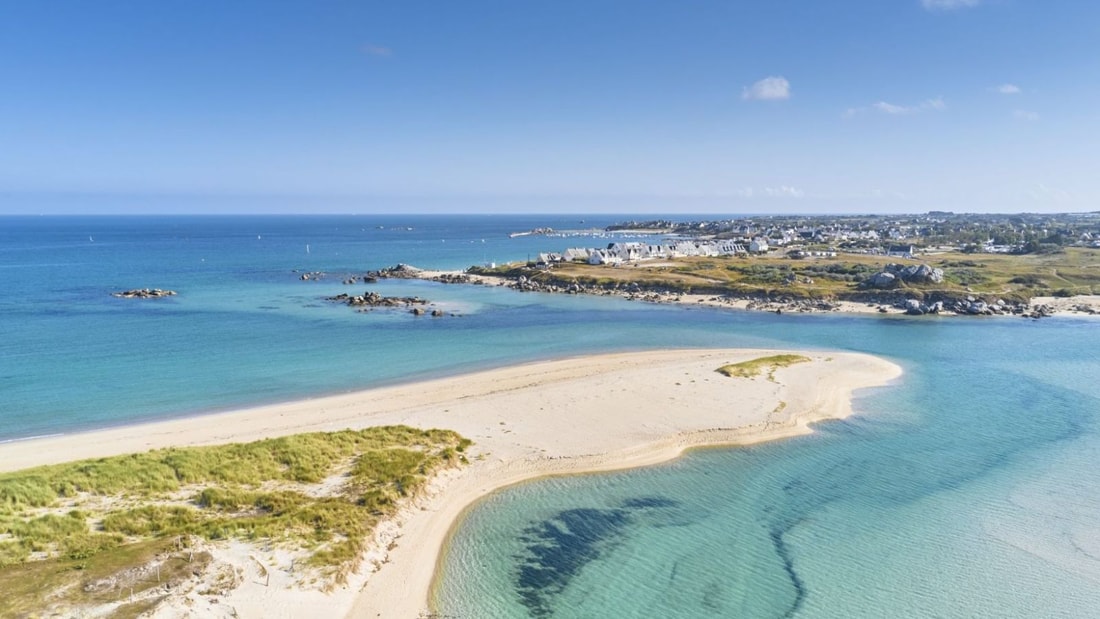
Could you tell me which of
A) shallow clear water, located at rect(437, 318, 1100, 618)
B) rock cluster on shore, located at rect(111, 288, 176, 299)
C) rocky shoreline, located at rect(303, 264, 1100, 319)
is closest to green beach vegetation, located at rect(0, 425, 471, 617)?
shallow clear water, located at rect(437, 318, 1100, 618)

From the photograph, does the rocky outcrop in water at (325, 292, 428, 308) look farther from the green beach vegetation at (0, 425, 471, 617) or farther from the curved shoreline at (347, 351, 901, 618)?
the curved shoreline at (347, 351, 901, 618)

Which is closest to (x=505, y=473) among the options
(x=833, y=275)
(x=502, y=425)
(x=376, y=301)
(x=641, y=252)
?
(x=502, y=425)

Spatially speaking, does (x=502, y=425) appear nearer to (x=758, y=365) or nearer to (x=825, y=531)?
(x=825, y=531)

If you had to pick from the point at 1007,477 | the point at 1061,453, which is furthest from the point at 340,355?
the point at 1061,453

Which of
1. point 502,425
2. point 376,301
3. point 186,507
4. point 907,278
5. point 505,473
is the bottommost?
point 505,473

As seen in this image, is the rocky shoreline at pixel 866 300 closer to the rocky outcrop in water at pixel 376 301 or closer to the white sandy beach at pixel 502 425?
the rocky outcrop in water at pixel 376 301

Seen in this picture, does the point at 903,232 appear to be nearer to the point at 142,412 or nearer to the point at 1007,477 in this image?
the point at 1007,477

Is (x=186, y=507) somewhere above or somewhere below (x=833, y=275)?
below
